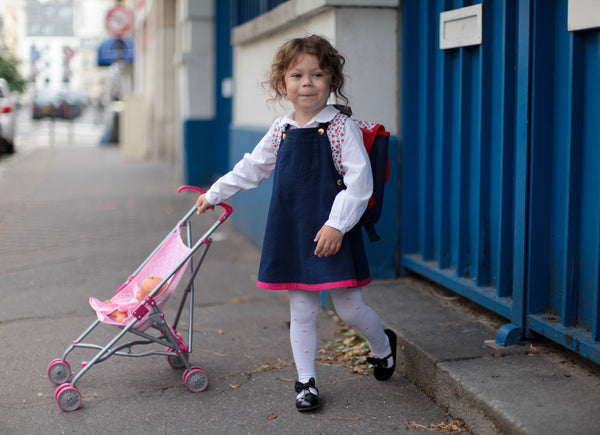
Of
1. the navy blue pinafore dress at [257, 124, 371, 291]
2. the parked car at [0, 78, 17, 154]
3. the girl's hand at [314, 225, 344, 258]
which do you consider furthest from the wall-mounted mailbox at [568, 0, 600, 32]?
the parked car at [0, 78, 17, 154]

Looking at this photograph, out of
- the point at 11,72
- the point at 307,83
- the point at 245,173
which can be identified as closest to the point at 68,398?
the point at 245,173

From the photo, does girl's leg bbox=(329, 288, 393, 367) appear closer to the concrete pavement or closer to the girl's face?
the concrete pavement

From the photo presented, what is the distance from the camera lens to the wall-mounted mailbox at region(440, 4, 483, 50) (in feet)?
13.5

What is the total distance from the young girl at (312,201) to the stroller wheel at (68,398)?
38.0 inches

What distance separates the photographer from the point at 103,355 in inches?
139

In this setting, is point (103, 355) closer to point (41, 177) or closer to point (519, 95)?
point (519, 95)

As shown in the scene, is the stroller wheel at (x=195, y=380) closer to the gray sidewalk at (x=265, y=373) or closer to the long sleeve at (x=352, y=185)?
the gray sidewalk at (x=265, y=373)

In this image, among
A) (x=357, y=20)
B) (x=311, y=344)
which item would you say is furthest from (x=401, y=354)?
(x=357, y=20)

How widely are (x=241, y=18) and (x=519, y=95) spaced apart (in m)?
5.24

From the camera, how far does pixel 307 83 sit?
328 cm

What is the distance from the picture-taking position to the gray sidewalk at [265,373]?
3.15m

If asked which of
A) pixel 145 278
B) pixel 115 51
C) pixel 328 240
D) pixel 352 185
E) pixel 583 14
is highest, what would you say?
pixel 115 51

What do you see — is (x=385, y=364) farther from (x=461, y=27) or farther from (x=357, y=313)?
(x=461, y=27)

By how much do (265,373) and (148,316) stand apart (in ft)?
2.37
